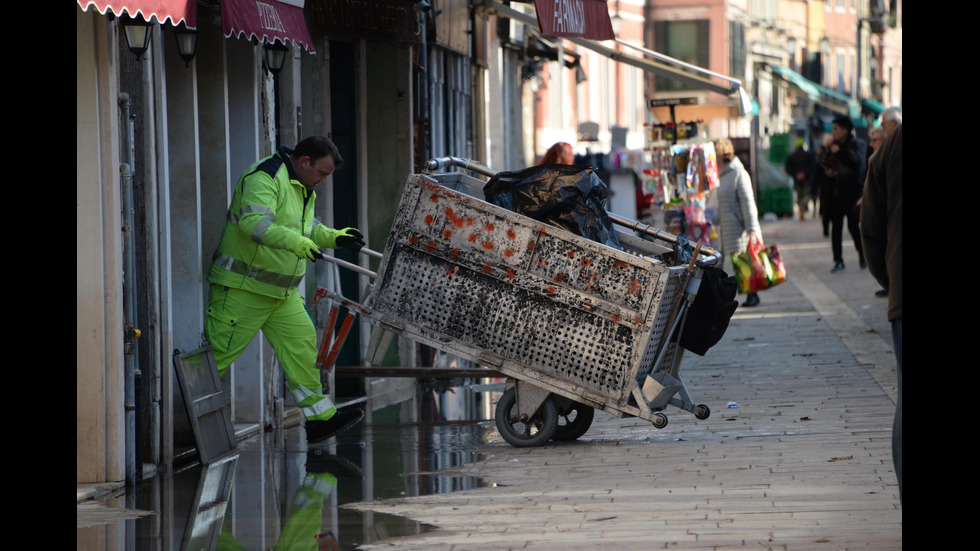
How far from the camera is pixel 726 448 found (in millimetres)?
8625

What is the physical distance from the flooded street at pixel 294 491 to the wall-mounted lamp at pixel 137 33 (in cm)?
211

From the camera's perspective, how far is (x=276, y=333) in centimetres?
891

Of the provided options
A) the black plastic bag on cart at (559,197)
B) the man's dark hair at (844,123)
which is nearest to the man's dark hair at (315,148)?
the black plastic bag on cart at (559,197)

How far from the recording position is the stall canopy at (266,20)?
8.09 m

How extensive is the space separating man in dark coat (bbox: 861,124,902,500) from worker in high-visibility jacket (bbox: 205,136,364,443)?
3.34 meters

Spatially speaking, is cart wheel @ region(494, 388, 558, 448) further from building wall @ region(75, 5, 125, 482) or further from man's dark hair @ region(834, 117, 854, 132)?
man's dark hair @ region(834, 117, 854, 132)

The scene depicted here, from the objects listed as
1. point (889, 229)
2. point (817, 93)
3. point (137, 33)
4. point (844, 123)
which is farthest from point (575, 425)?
point (817, 93)

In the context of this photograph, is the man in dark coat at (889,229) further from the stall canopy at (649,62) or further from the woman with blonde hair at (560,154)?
the stall canopy at (649,62)

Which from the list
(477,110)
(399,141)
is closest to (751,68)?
(477,110)

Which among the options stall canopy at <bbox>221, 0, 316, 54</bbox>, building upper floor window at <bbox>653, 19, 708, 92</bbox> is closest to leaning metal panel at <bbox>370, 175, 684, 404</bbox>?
stall canopy at <bbox>221, 0, 316, 54</bbox>

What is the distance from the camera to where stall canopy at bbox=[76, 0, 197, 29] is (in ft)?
22.5

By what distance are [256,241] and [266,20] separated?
3.84 ft
